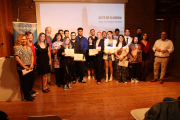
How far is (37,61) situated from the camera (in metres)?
3.42

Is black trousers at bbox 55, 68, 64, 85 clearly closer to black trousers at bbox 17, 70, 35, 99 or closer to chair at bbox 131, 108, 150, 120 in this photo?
black trousers at bbox 17, 70, 35, 99

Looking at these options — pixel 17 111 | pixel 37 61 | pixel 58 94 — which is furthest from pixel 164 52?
pixel 17 111

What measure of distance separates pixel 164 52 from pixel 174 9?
11.2 ft

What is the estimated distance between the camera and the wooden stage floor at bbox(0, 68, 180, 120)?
2504 mm

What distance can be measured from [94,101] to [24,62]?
5.84 feet

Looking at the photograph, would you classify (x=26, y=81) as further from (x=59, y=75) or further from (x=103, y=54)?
(x=103, y=54)

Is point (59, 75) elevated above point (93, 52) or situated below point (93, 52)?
below

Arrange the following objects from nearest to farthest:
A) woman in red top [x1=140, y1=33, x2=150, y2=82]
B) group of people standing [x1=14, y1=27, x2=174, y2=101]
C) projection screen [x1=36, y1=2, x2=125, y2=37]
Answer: group of people standing [x1=14, y1=27, x2=174, y2=101] → woman in red top [x1=140, y1=33, x2=150, y2=82] → projection screen [x1=36, y1=2, x2=125, y2=37]

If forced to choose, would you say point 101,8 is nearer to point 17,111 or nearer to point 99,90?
point 99,90

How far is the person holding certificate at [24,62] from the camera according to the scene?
2.85 meters

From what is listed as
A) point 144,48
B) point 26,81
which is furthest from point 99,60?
point 26,81

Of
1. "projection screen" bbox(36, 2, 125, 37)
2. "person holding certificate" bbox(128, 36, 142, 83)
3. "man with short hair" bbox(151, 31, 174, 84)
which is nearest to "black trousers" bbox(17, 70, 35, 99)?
"projection screen" bbox(36, 2, 125, 37)

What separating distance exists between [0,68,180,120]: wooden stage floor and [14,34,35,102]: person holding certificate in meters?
0.33

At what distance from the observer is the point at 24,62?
293 cm
